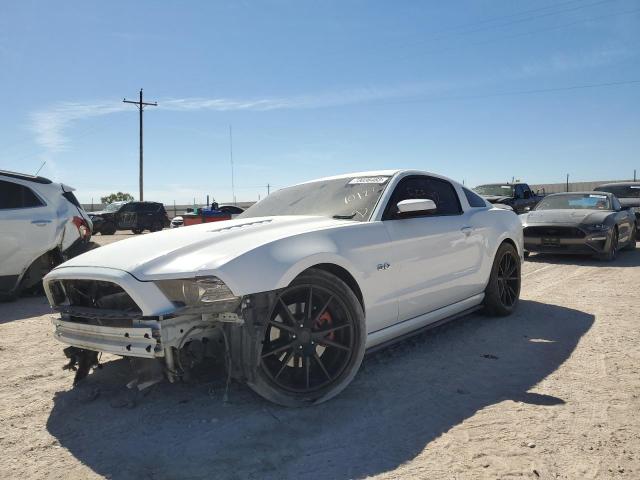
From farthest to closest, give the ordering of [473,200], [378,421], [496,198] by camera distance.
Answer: [496,198] < [473,200] < [378,421]

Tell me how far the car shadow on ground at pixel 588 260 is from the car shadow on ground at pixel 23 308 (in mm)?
8444

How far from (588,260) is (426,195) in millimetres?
6993

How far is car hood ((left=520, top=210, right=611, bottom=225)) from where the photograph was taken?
31.7 feet

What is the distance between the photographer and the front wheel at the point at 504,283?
5152mm

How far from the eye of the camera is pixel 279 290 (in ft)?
9.61

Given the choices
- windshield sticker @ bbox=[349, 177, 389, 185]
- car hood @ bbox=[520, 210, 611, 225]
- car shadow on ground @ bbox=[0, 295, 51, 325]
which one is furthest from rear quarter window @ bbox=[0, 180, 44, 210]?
car hood @ bbox=[520, 210, 611, 225]

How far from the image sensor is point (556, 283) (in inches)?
292

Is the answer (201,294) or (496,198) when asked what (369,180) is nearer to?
(201,294)

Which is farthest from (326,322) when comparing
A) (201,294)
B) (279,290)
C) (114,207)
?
(114,207)

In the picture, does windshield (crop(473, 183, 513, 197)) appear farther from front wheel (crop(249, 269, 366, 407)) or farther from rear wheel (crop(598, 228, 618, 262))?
front wheel (crop(249, 269, 366, 407))

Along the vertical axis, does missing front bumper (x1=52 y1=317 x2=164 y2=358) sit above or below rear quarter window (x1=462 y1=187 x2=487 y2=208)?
below

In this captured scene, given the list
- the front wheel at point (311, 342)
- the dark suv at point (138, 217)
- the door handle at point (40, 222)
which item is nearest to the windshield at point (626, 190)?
the front wheel at point (311, 342)

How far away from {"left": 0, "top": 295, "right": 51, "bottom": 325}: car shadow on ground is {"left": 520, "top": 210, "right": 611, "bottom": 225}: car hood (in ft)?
27.9

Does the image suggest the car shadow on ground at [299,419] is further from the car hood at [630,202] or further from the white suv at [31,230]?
the car hood at [630,202]
